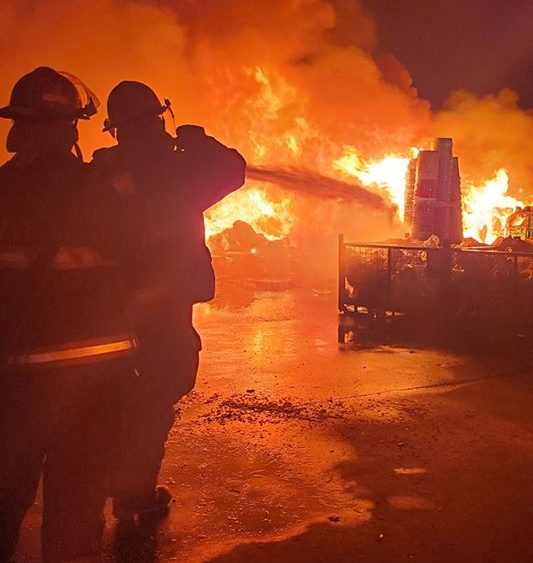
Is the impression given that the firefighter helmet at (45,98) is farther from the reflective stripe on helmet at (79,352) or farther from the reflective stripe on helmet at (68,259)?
the reflective stripe on helmet at (79,352)

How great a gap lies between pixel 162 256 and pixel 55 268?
826 mm

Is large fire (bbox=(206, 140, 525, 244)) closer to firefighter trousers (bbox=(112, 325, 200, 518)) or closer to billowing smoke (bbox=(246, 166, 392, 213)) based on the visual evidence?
billowing smoke (bbox=(246, 166, 392, 213))

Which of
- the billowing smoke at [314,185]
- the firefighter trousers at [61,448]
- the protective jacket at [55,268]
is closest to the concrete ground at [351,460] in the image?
the firefighter trousers at [61,448]

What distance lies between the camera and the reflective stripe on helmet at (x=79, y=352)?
2.23 metres

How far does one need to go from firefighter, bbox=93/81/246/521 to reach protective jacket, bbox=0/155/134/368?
56cm

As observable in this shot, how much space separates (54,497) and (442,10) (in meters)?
22.9

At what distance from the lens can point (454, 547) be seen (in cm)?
321

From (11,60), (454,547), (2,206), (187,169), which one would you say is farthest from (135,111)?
(11,60)

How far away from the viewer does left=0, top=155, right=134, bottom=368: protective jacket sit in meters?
2.22

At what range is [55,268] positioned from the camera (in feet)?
7.41

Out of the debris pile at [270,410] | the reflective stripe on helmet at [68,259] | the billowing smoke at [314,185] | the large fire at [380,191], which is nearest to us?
the reflective stripe on helmet at [68,259]

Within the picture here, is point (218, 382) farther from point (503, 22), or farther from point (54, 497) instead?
point (503, 22)

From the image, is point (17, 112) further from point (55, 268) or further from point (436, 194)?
point (436, 194)

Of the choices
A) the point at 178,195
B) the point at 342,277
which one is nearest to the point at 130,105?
the point at 178,195
